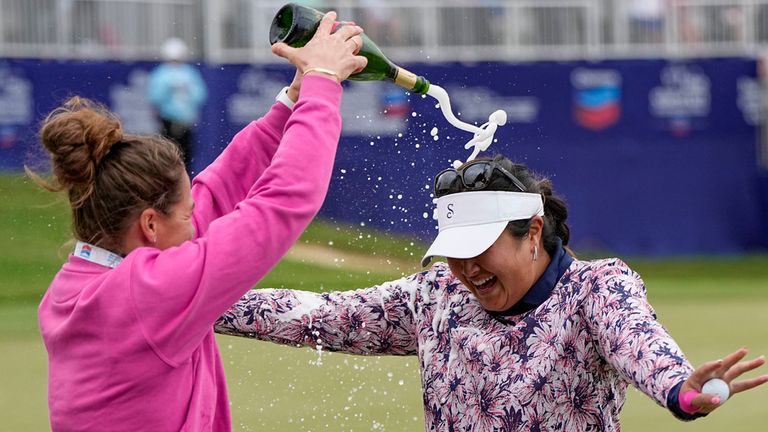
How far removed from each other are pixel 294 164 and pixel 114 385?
634 mm

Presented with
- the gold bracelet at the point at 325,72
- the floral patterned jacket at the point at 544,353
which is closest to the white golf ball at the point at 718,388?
the floral patterned jacket at the point at 544,353

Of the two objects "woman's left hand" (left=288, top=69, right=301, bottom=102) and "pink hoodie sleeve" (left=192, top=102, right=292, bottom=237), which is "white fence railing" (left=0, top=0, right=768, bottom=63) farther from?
"woman's left hand" (left=288, top=69, right=301, bottom=102)

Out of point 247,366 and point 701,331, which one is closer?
point 247,366

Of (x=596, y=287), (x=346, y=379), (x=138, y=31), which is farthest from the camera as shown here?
(x=138, y=31)

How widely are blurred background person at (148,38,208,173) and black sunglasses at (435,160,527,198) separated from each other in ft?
30.0

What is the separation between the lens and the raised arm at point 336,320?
369 cm

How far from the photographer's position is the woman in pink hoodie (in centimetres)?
284

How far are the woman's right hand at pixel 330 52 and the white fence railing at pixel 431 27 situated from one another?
10.4 meters

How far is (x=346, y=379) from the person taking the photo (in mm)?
7738

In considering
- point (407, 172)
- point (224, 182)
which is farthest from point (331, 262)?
point (224, 182)

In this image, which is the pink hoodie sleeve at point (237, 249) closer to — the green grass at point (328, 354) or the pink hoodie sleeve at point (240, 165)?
the pink hoodie sleeve at point (240, 165)

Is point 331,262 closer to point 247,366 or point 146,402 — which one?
point 247,366

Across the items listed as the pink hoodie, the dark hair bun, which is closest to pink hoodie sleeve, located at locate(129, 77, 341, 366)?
the pink hoodie

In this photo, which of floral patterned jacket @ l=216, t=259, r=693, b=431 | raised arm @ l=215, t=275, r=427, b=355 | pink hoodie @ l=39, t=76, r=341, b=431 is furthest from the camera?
raised arm @ l=215, t=275, r=427, b=355
